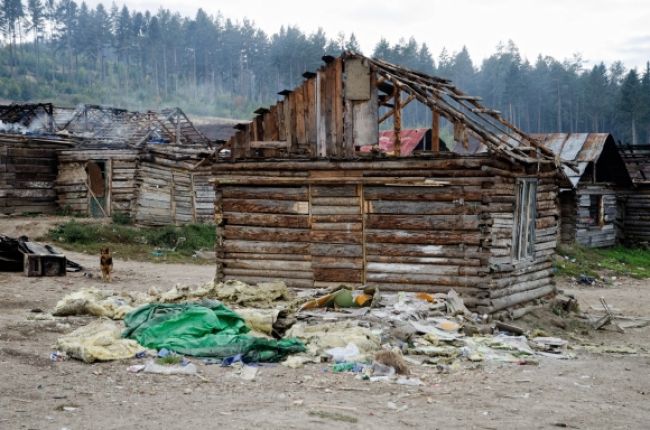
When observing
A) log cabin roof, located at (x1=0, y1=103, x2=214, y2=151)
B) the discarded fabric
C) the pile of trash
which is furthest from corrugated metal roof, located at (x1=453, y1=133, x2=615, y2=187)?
the discarded fabric

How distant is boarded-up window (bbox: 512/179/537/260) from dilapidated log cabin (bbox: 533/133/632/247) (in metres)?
12.7

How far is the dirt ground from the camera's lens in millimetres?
8117

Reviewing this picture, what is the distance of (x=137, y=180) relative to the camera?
92.4 ft

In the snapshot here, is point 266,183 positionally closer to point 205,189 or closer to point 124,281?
point 124,281

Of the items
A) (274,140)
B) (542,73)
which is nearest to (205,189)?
(274,140)

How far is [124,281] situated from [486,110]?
1004 centimetres

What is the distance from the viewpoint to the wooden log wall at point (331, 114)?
1587cm

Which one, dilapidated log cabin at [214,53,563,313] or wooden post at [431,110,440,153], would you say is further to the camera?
wooden post at [431,110,440,153]

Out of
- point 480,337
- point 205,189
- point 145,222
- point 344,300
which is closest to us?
point 480,337

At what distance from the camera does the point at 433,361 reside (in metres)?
11.2

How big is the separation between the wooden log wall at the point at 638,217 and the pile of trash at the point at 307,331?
21.3 metres

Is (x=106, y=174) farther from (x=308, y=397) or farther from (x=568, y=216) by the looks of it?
(x=308, y=397)

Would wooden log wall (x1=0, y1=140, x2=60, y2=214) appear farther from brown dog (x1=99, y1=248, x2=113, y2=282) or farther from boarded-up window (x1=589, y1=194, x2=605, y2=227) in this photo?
boarded-up window (x1=589, y1=194, x2=605, y2=227)

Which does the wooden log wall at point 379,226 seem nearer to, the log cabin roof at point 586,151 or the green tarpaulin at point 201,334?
Answer: the green tarpaulin at point 201,334
